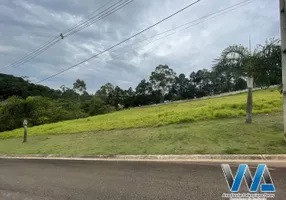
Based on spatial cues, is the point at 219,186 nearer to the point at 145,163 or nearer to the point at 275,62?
the point at 145,163

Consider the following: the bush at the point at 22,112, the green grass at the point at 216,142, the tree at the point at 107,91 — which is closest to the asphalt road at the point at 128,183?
the green grass at the point at 216,142

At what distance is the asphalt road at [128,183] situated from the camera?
4926 millimetres

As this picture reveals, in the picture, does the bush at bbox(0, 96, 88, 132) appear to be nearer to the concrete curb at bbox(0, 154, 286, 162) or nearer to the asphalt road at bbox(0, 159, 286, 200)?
the concrete curb at bbox(0, 154, 286, 162)

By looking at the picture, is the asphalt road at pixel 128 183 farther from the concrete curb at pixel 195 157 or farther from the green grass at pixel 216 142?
the green grass at pixel 216 142

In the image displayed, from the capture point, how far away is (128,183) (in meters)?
5.86

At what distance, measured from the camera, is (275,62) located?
10109mm

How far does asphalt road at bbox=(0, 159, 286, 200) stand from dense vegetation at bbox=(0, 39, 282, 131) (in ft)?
20.1

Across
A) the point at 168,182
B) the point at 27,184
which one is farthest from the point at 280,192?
the point at 27,184

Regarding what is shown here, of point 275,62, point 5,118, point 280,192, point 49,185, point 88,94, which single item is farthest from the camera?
point 88,94

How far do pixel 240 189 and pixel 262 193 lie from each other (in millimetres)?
394

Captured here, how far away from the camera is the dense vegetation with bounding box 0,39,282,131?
10898mm

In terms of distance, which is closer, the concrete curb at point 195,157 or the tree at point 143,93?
the concrete curb at point 195,157

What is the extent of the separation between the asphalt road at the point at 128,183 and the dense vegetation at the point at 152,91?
6113 mm

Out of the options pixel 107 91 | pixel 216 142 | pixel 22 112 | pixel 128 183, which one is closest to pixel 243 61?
pixel 216 142
